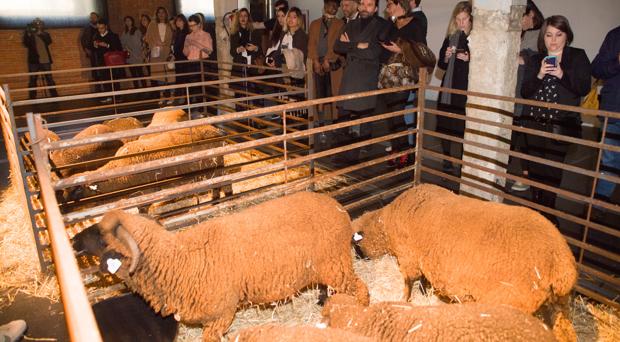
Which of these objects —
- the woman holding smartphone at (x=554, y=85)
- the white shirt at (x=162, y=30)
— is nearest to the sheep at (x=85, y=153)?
the woman holding smartphone at (x=554, y=85)

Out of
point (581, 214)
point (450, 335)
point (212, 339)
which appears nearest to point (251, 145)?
point (212, 339)

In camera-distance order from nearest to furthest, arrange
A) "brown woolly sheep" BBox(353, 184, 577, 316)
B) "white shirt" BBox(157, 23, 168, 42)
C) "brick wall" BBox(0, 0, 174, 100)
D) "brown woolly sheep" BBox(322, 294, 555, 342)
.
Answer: "brown woolly sheep" BBox(322, 294, 555, 342) → "brown woolly sheep" BBox(353, 184, 577, 316) → "white shirt" BBox(157, 23, 168, 42) → "brick wall" BBox(0, 0, 174, 100)

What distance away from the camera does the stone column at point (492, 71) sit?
4605 millimetres

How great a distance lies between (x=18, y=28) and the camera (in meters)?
13.8

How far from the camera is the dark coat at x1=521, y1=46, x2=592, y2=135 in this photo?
13.9ft

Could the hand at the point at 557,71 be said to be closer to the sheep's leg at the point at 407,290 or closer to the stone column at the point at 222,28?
the sheep's leg at the point at 407,290

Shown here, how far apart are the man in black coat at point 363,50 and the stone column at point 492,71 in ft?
4.58

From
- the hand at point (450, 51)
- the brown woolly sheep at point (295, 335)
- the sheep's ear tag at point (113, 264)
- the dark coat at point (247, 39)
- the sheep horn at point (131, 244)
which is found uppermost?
the dark coat at point (247, 39)

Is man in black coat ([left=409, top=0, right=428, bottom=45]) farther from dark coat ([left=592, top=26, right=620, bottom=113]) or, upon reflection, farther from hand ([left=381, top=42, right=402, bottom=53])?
dark coat ([left=592, top=26, right=620, bottom=113])

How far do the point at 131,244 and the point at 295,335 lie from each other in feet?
3.90

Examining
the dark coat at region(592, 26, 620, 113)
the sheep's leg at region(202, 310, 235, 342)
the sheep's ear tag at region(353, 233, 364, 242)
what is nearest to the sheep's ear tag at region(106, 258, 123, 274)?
the sheep's leg at region(202, 310, 235, 342)

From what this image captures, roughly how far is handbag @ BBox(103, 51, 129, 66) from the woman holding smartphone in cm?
1102

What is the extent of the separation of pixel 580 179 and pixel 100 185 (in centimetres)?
582

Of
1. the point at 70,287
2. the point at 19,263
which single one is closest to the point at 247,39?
the point at 19,263
